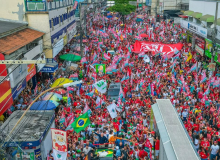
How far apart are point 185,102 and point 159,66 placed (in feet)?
28.8

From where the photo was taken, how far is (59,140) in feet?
37.8

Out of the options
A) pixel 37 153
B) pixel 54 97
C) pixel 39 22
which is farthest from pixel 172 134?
pixel 39 22

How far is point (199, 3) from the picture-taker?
113ft

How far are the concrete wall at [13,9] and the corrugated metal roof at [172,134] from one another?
15.8 meters

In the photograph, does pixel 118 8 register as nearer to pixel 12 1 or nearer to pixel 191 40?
pixel 191 40

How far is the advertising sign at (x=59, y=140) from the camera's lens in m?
11.4

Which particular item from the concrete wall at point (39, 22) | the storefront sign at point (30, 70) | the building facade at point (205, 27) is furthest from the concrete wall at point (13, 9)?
the building facade at point (205, 27)

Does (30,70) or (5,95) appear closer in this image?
(5,95)

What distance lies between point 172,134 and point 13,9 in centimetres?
1913

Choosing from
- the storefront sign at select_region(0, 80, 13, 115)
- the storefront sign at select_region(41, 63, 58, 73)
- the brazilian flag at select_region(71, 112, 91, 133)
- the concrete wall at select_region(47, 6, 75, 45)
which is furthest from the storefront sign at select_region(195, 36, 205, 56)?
the storefront sign at select_region(0, 80, 13, 115)

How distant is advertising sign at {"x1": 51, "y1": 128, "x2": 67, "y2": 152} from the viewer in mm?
11420

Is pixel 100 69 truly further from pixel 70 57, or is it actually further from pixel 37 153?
pixel 37 153

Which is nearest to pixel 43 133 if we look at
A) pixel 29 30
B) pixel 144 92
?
pixel 144 92

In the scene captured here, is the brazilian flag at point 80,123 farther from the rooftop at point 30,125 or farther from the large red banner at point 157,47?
the large red banner at point 157,47
